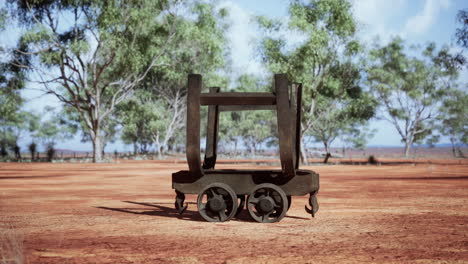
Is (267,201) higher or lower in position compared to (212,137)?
lower

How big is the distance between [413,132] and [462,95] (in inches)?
276

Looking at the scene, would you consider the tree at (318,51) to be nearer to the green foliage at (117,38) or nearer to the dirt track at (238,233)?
the green foliage at (117,38)

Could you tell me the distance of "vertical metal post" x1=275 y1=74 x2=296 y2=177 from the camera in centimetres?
814

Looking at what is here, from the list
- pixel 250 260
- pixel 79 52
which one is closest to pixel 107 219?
pixel 250 260

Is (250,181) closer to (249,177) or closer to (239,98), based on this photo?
(249,177)

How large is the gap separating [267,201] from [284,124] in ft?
4.62

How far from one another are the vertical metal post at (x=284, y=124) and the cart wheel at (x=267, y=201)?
0.43 m

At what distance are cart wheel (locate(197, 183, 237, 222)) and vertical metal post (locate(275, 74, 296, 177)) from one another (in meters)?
1.11

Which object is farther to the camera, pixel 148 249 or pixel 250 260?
pixel 148 249

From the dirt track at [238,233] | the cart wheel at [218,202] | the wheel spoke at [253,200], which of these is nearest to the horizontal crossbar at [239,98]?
the cart wheel at [218,202]

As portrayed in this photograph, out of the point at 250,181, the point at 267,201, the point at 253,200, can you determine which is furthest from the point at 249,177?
the point at 267,201

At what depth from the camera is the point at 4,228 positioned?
819 cm

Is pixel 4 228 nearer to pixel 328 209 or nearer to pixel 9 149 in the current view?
pixel 328 209

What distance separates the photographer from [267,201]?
27.2ft
